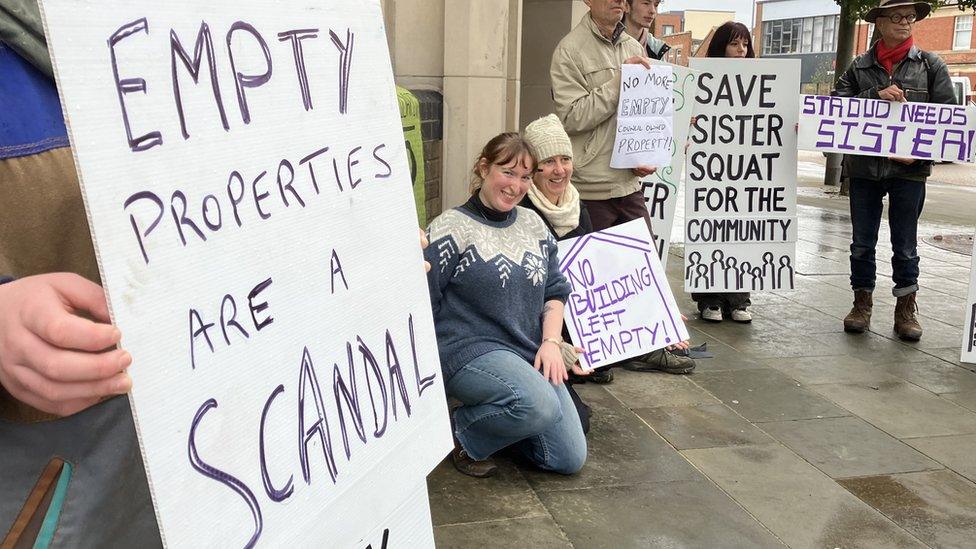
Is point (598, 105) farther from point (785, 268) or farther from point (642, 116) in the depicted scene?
point (785, 268)

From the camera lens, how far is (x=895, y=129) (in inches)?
217

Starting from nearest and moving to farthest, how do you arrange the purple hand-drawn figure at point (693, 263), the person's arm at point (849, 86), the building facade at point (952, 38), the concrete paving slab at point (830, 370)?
the concrete paving slab at point (830, 370) → the person's arm at point (849, 86) → the purple hand-drawn figure at point (693, 263) → the building facade at point (952, 38)

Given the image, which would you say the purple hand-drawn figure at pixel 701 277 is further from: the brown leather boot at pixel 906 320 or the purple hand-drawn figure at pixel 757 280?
the brown leather boot at pixel 906 320

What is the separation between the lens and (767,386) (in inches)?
192

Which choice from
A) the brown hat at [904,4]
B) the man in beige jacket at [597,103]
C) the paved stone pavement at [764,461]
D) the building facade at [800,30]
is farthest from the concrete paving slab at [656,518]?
the building facade at [800,30]

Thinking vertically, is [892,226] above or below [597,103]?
below

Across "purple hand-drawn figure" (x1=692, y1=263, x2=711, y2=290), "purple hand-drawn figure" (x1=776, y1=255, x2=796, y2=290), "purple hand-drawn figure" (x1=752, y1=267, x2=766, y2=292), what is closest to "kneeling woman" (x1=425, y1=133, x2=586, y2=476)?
"purple hand-drawn figure" (x1=692, y1=263, x2=711, y2=290)

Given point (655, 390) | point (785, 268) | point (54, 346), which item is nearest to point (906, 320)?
point (785, 268)

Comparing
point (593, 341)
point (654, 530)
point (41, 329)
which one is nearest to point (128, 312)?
point (41, 329)

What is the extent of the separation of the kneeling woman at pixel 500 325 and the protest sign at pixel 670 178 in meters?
2.01

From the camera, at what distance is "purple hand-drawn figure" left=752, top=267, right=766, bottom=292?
19.8 feet

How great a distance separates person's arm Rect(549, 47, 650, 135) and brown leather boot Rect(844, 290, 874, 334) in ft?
7.69

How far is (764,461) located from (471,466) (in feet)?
4.08

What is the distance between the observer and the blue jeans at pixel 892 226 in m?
5.67
